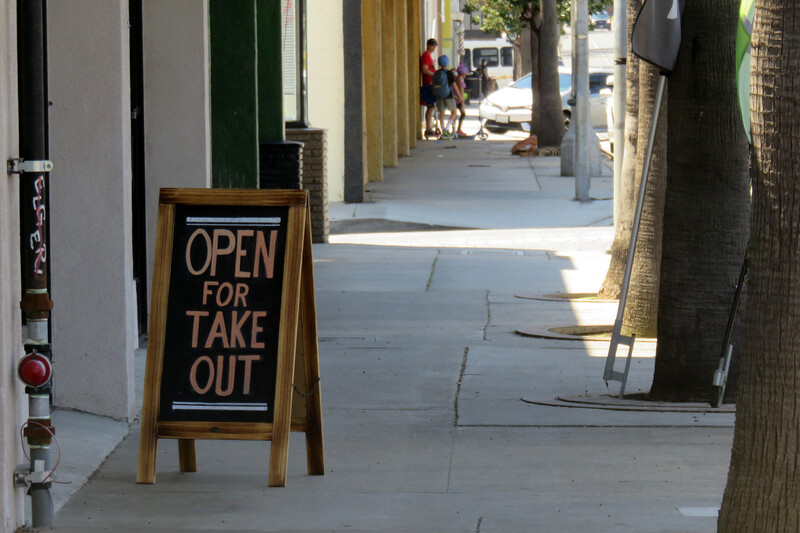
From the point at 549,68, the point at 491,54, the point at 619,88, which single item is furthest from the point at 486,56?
the point at 619,88

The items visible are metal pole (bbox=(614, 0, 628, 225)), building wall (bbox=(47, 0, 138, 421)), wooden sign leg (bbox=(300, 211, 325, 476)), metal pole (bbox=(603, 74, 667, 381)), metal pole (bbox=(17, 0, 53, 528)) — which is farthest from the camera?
metal pole (bbox=(614, 0, 628, 225))

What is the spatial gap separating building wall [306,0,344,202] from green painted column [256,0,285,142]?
485cm

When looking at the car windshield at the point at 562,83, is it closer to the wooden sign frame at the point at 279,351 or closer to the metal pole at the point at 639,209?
the metal pole at the point at 639,209

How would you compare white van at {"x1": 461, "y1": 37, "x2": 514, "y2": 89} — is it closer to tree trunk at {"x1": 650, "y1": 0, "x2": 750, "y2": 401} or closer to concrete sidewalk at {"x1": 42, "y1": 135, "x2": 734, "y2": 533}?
concrete sidewalk at {"x1": 42, "y1": 135, "x2": 734, "y2": 533}

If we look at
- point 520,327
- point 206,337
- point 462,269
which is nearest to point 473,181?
point 462,269

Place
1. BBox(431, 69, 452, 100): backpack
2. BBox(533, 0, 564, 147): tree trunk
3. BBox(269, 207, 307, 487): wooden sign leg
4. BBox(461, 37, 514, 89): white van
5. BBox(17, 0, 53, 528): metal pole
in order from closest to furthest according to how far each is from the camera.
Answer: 1. BBox(17, 0, 53, 528): metal pole
2. BBox(269, 207, 307, 487): wooden sign leg
3. BBox(533, 0, 564, 147): tree trunk
4. BBox(431, 69, 452, 100): backpack
5. BBox(461, 37, 514, 89): white van

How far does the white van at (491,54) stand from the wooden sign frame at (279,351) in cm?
6940

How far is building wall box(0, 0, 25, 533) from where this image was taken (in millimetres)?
4812

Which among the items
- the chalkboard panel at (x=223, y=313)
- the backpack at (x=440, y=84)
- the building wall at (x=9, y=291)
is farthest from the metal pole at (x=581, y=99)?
the building wall at (x=9, y=291)

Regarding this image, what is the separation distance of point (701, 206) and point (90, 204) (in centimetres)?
317

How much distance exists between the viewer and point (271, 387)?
5570 mm

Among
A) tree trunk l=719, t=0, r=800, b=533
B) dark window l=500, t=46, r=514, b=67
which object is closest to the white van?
dark window l=500, t=46, r=514, b=67

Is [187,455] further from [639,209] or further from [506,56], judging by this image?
[506,56]

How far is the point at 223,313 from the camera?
565 cm
